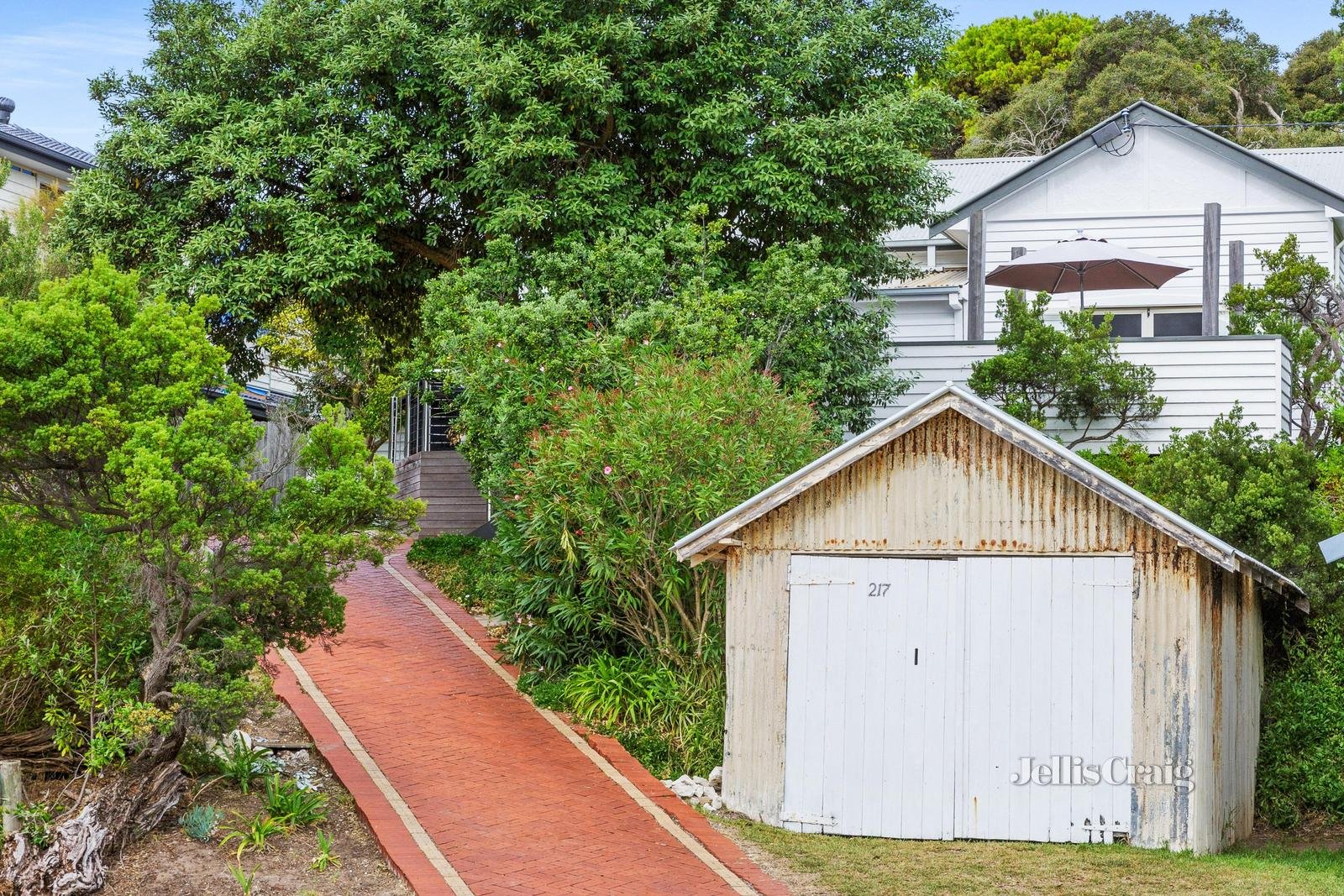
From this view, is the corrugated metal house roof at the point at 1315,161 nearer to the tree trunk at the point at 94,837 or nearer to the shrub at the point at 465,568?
the shrub at the point at 465,568

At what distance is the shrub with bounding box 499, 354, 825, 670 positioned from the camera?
43.8 ft

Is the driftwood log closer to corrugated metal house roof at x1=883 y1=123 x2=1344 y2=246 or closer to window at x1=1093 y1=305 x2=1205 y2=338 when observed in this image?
window at x1=1093 y1=305 x2=1205 y2=338

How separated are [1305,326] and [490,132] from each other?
39.0 ft

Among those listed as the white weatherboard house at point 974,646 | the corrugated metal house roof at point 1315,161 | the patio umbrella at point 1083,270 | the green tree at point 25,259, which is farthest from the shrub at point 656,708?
the corrugated metal house roof at point 1315,161

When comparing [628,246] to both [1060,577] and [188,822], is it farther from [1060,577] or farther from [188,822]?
[188,822]

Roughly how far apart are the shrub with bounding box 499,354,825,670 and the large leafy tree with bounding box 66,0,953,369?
4465 millimetres

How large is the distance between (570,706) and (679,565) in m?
2.17

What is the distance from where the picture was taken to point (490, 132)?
58.0ft

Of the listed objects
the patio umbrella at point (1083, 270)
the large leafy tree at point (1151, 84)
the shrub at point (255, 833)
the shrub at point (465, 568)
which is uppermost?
the large leafy tree at point (1151, 84)

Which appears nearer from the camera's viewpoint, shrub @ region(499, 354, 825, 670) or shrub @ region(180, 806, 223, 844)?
shrub @ region(180, 806, 223, 844)

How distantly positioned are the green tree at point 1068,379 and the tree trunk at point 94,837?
11.2m

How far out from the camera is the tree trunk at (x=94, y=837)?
9617 millimetres

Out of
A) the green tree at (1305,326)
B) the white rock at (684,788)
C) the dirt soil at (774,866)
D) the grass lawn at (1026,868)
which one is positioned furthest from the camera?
the green tree at (1305,326)

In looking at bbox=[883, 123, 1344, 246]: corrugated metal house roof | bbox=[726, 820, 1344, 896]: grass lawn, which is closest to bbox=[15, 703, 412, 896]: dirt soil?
bbox=[726, 820, 1344, 896]: grass lawn
